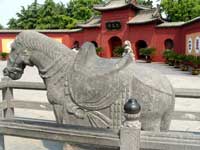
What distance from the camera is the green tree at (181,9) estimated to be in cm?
2623

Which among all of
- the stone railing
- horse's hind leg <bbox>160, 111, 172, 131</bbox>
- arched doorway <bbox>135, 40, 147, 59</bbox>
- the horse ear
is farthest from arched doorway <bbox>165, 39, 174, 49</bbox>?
the stone railing

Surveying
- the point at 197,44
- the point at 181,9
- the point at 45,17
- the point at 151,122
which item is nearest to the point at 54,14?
the point at 45,17

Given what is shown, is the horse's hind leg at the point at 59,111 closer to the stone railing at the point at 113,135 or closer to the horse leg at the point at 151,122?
the horse leg at the point at 151,122

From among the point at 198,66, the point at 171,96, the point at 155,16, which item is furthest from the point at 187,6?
the point at 171,96

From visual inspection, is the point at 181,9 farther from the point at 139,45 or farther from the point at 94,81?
the point at 94,81

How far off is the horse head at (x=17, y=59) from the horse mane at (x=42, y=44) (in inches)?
1.6

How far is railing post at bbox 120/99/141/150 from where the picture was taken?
156 centimetres

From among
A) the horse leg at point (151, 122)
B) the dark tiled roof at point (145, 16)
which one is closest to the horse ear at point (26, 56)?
the horse leg at point (151, 122)

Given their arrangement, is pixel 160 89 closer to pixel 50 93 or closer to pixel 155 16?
pixel 50 93

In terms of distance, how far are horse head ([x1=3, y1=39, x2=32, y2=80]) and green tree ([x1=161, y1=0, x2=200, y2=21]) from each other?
81.7 ft

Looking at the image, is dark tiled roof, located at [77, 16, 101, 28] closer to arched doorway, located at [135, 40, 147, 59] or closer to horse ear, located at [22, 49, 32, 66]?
arched doorway, located at [135, 40, 147, 59]

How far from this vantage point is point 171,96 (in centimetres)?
278

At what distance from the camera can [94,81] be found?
2.76m

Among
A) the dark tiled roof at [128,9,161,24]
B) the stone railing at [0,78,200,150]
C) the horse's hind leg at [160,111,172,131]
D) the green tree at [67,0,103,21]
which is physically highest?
→ the green tree at [67,0,103,21]
